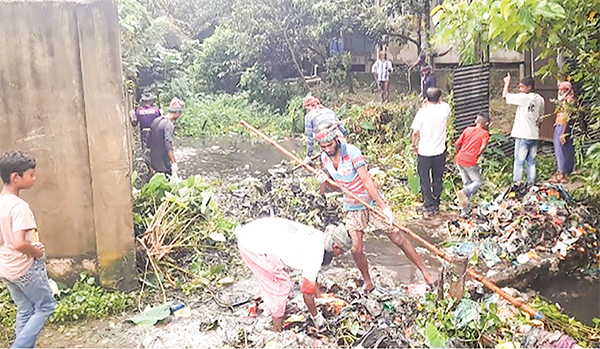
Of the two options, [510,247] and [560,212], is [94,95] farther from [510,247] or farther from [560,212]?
[560,212]

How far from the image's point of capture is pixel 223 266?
6117 millimetres

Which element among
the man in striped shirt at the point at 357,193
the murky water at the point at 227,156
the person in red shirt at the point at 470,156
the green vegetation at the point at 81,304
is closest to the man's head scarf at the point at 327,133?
the man in striped shirt at the point at 357,193

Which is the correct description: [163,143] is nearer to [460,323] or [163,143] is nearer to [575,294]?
[460,323]

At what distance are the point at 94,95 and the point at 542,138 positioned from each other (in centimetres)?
884

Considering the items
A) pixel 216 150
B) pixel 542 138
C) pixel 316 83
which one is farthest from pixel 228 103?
pixel 542 138

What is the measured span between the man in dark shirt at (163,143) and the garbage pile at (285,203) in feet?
3.91

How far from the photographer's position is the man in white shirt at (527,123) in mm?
7863

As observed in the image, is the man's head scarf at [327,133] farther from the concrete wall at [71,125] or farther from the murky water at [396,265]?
the concrete wall at [71,125]

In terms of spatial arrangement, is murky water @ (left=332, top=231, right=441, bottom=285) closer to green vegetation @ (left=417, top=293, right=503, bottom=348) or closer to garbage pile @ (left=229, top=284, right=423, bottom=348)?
garbage pile @ (left=229, top=284, right=423, bottom=348)

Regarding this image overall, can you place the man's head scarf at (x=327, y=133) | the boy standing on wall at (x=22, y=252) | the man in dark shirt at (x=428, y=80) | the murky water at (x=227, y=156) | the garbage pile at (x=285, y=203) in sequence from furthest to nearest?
the murky water at (x=227, y=156)
the man in dark shirt at (x=428, y=80)
the garbage pile at (x=285, y=203)
the man's head scarf at (x=327, y=133)
the boy standing on wall at (x=22, y=252)

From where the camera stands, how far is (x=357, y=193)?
5195mm

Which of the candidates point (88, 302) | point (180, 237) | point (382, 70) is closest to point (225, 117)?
point (382, 70)

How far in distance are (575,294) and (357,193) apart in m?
2.71

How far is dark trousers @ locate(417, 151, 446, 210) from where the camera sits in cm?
800
